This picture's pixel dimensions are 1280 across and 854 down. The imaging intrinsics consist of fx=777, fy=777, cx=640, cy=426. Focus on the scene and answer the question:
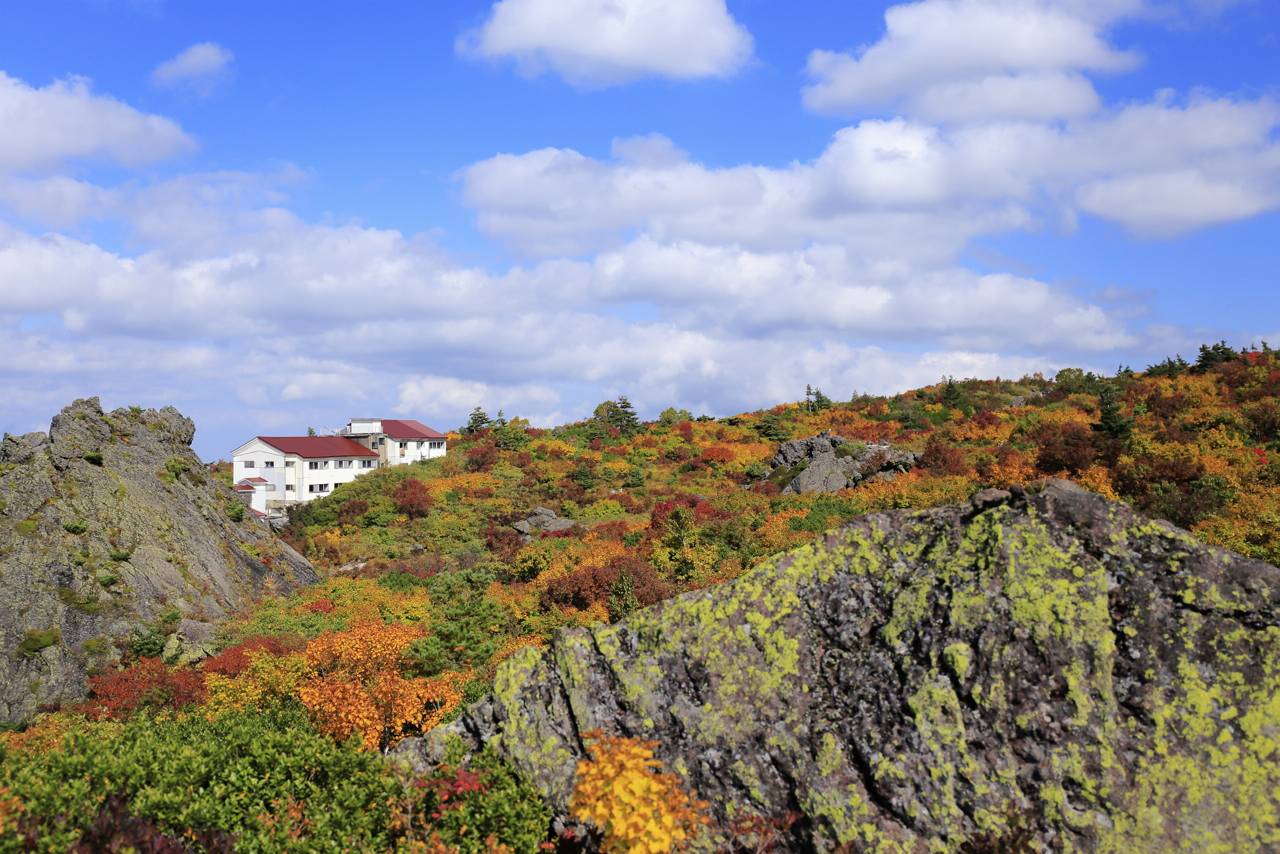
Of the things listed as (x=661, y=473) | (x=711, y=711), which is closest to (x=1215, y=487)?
(x=711, y=711)

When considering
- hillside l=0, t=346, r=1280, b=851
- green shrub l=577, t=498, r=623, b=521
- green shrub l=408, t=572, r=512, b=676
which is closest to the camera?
hillside l=0, t=346, r=1280, b=851

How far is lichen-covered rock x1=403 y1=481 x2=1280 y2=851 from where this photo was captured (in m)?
5.82

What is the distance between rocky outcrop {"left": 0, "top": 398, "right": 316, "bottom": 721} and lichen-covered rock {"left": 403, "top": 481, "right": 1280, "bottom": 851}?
737 inches

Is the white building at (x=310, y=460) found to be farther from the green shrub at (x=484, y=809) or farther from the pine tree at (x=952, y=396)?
the green shrub at (x=484, y=809)

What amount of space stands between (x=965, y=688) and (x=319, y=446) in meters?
63.3

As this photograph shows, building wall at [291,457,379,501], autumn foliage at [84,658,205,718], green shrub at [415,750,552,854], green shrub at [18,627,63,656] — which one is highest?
building wall at [291,457,379,501]

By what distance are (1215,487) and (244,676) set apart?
80.9 ft

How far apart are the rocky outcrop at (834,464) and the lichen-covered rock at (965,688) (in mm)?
25429

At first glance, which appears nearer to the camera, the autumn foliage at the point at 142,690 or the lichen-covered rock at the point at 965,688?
the lichen-covered rock at the point at 965,688

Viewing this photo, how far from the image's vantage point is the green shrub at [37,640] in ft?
65.2

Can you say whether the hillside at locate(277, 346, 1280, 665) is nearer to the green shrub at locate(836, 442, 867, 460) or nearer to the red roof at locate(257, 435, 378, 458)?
the green shrub at locate(836, 442, 867, 460)

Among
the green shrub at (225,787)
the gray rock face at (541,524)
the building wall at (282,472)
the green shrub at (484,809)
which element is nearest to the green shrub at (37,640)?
the green shrub at (225,787)

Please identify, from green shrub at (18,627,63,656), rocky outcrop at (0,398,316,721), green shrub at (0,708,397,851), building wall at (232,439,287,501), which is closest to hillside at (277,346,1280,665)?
rocky outcrop at (0,398,316,721)

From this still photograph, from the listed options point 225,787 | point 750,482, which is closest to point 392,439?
point 750,482
